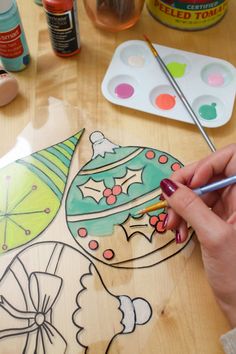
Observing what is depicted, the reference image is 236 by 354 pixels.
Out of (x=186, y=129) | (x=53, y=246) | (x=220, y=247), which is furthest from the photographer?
(x=186, y=129)

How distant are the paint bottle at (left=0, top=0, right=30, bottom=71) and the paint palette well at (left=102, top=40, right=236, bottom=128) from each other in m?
0.16

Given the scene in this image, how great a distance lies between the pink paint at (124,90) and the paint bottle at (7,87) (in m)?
0.18

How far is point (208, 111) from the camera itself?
69cm

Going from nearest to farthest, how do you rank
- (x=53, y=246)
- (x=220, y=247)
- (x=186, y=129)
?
1. (x=220, y=247)
2. (x=53, y=246)
3. (x=186, y=129)

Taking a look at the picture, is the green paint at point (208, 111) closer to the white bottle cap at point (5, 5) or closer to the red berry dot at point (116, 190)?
the red berry dot at point (116, 190)

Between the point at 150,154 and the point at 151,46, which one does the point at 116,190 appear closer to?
the point at 150,154

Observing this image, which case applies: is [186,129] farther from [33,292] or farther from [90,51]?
[33,292]

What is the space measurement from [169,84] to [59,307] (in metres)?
0.43

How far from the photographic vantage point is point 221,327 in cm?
53

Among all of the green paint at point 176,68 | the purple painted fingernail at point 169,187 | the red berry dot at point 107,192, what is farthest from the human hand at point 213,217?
the green paint at point 176,68

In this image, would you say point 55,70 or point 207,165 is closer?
point 207,165

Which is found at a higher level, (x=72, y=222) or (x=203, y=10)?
(x=203, y=10)

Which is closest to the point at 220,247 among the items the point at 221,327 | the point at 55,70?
the point at 221,327

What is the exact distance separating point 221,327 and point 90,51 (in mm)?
548
